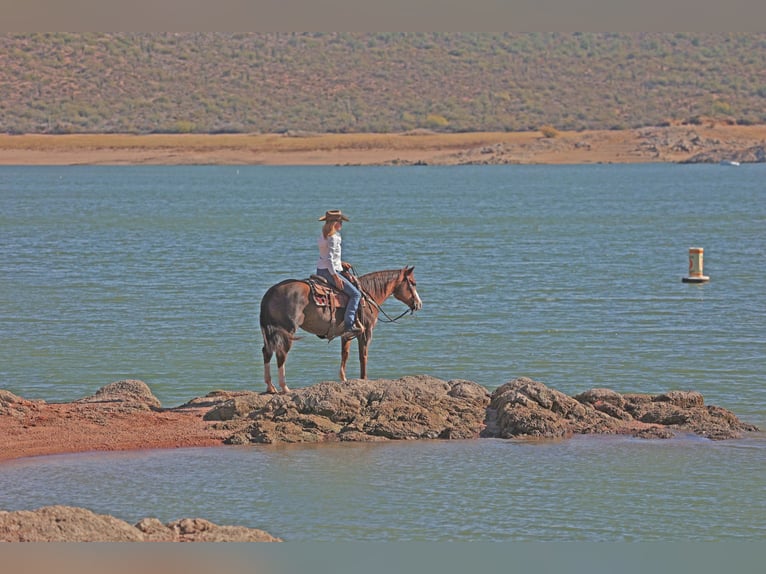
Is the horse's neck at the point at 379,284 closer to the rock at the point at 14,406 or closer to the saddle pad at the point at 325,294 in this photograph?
the saddle pad at the point at 325,294

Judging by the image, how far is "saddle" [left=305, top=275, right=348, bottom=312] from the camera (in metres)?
14.7

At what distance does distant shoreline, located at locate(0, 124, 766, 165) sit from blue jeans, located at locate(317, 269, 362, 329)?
101193 millimetres

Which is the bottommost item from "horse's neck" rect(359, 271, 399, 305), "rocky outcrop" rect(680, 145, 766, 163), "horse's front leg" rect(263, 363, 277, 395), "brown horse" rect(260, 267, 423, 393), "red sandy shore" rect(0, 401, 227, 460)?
"red sandy shore" rect(0, 401, 227, 460)

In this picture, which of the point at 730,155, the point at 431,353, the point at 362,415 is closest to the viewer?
the point at 362,415

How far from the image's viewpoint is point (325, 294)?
14688 millimetres

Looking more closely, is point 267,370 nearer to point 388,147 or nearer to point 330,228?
point 330,228

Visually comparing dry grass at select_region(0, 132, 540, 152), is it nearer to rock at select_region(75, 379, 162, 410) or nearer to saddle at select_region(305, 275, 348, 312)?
rock at select_region(75, 379, 162, 410)

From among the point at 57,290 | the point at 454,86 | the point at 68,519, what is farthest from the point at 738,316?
the point at 454,86

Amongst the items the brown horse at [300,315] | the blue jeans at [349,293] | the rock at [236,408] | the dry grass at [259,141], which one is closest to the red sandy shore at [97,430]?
the rock at [236,408]

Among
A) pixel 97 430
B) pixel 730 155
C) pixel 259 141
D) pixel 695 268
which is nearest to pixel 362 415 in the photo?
pixel 97 430

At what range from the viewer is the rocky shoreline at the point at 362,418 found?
13.9 m

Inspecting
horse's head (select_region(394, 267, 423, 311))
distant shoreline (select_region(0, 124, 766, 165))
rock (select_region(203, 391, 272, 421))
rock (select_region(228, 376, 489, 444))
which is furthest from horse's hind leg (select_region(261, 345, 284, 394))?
distant shoreline (select_region(0, 124, 766, 165))

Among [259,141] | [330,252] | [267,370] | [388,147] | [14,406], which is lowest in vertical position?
[14,406]

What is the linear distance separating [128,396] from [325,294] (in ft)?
8.33
